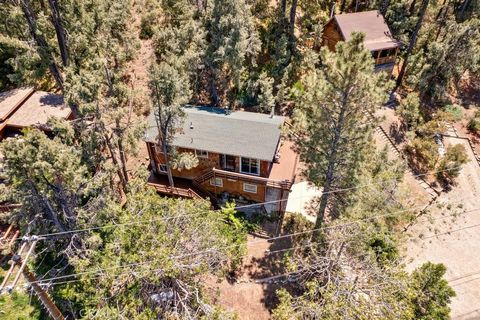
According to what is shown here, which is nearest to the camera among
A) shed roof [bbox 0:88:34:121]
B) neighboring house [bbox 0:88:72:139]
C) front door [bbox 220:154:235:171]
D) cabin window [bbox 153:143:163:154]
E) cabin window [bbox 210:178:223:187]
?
cabin window [bbox 153:143:163:154]

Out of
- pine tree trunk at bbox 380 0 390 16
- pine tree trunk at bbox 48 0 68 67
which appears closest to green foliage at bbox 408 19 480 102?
pine tree trunk at bbox 380 0 390 16

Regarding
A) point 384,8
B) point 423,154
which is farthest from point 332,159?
point 384,8

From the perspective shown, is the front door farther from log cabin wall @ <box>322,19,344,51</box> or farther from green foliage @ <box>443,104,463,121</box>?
green foliage @ <box>443,104,463,121</box>

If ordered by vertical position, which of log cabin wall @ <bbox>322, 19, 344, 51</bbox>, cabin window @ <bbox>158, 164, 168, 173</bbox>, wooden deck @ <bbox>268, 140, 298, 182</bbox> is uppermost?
log cabin wall @ <bbox>322, 19, 344, 51</bbox>

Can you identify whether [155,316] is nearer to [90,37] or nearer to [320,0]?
[90,37]

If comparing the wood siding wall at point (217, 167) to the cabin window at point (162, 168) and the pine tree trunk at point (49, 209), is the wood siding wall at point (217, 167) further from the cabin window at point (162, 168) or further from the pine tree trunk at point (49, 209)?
the pine tree trunk at point (49, 209)

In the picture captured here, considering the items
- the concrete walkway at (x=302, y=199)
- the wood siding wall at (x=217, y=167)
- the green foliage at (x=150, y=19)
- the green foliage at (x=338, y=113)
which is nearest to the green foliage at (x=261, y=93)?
the wood siding wall at (x=217, y=167)

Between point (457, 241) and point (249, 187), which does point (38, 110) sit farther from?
point (457, 241)
